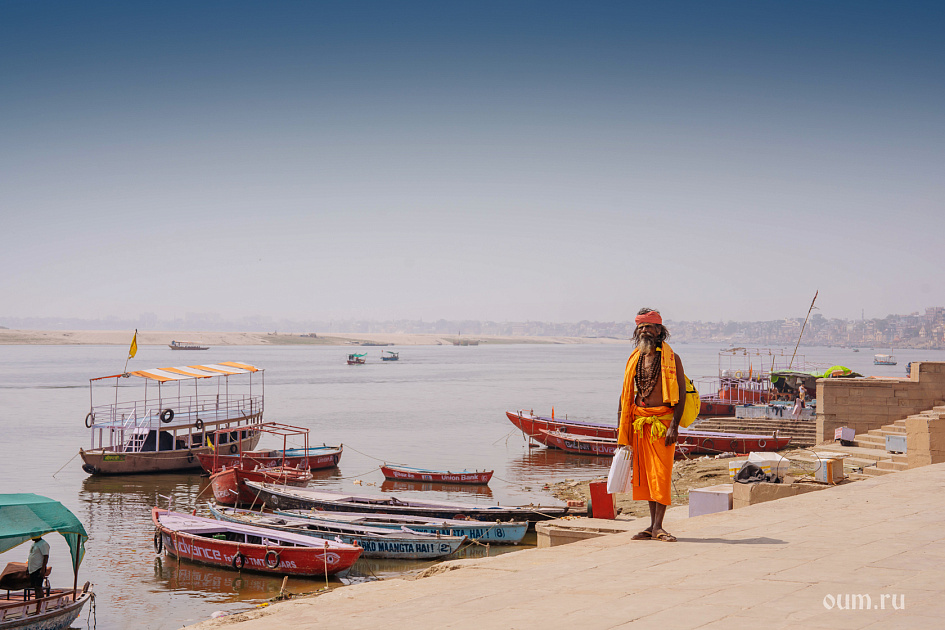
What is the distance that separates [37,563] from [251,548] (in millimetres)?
5519

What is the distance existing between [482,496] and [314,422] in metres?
29.9

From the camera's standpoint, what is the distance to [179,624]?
48.2ft

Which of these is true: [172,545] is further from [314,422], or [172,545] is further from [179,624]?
[314,422]

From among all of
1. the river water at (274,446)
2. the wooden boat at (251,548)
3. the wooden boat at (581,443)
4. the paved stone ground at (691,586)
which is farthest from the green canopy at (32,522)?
the wooden boat at (581,443)

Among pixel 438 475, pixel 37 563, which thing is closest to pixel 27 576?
pixel 37 563

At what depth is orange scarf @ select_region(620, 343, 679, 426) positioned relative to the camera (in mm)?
7121

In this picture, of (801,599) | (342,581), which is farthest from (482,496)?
(801,599)

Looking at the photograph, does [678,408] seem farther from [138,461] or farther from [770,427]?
[770,427]

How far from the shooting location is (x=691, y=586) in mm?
5410

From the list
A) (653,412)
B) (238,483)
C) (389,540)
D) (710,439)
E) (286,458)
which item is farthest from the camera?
(710,439)

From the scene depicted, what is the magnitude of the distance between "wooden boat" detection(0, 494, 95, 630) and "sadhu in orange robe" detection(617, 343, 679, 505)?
9798 millimetres

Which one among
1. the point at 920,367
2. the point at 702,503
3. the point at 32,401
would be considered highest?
the point at 920,367

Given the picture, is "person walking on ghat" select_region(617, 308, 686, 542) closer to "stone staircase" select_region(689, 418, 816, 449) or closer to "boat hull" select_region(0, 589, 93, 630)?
"boat hull" select_region(0, 589, 93, 630)

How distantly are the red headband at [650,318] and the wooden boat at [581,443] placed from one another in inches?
1247
